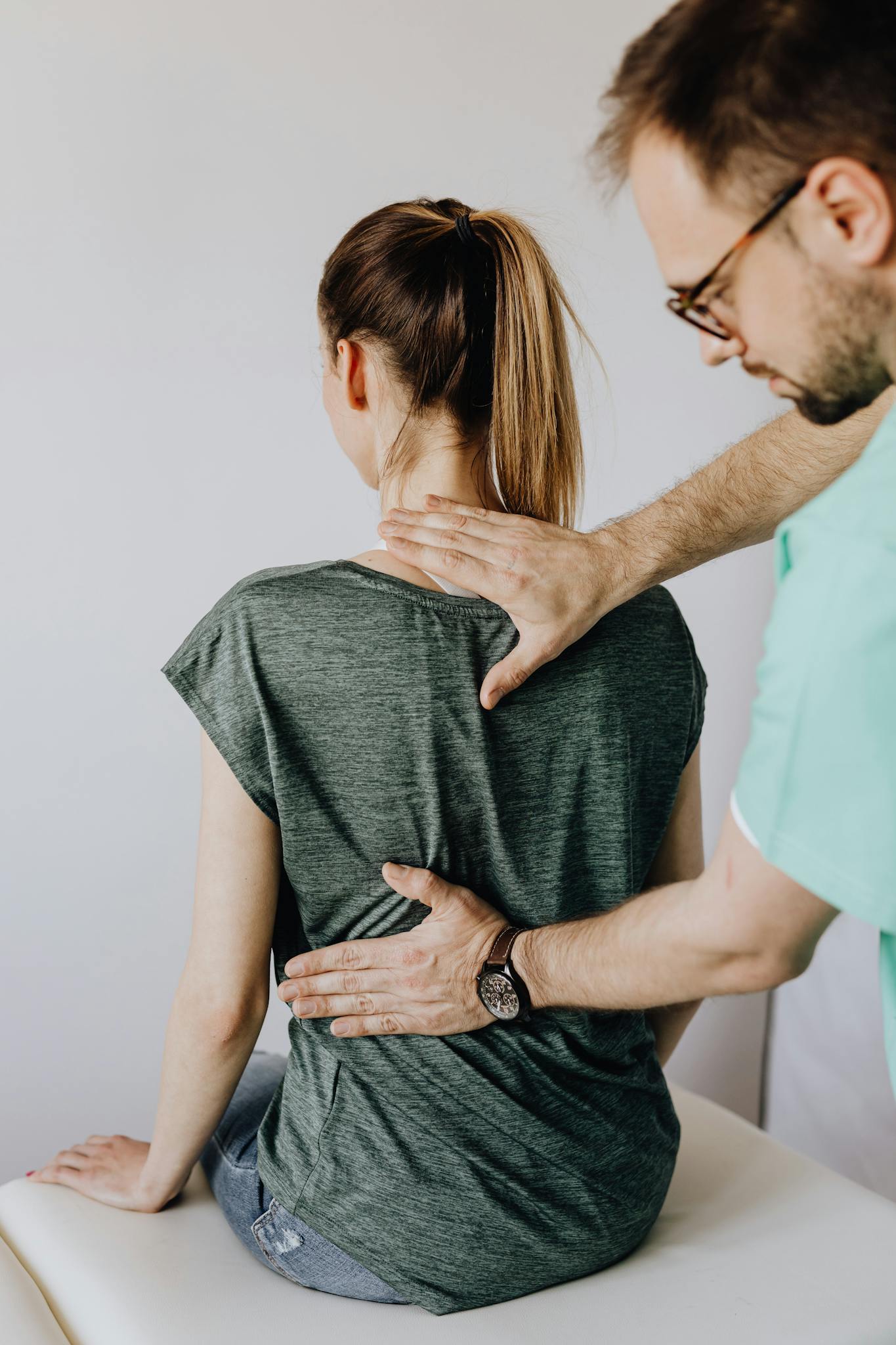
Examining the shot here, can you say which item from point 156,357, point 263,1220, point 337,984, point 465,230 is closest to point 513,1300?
point 263,1220

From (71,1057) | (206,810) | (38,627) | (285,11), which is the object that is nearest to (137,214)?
(285,11)

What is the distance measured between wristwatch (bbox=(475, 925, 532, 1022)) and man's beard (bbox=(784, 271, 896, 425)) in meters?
0.55

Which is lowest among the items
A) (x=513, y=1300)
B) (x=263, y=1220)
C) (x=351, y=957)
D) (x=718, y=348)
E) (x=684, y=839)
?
(x=513, y=1300)

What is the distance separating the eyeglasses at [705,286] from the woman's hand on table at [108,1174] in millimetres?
1024

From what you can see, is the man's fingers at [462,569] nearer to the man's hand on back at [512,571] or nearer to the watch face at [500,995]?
the man's hand on back at [512,571]

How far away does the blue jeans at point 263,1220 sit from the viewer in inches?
43.4

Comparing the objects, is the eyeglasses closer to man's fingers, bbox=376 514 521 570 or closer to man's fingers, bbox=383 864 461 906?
man's fingers, bbox=376 514 521 570

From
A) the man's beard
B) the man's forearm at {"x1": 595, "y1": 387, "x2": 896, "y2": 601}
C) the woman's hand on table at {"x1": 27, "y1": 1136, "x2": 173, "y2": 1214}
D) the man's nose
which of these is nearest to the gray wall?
the woman's hand on table at {"x1": 27, "y1": 1136, "x2": 173, "y2": 1214}

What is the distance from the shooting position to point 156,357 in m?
1.70

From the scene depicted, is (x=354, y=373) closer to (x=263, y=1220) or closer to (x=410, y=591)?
(x=410, y=591)

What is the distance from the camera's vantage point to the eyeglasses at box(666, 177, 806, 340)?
0.70 metres

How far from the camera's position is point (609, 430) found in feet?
6.99

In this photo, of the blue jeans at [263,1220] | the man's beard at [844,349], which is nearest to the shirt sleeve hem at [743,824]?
the man's beard at [844,349]

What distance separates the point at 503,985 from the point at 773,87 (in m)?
0.75
